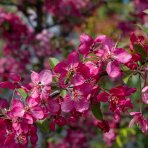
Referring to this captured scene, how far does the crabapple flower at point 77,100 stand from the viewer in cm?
144

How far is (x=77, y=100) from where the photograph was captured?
143 cm

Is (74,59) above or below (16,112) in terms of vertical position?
above

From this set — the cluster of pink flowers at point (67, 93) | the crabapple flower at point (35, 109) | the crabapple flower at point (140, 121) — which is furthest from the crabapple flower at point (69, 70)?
the crabapple flower at point (140, 121)

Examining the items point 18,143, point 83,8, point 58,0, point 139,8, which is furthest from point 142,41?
point 83,8

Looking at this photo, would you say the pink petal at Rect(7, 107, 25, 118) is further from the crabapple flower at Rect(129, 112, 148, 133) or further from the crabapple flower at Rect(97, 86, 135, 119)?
the crabapple flower at Rect(129, 112, 148, 133)

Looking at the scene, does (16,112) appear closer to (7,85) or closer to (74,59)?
(7,85)

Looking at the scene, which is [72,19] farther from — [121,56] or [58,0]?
[121,56]

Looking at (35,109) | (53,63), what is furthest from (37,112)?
(53,63)

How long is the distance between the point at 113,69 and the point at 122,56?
2.2 inches

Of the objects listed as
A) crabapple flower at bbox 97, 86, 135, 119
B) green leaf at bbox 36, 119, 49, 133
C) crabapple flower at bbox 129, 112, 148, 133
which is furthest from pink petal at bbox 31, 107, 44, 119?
crabapple flower at bbox 129, 112, 148, 133

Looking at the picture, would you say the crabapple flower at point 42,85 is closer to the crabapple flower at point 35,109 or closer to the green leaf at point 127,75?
the crabapple flower at point 35,109

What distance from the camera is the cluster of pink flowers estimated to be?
142 cm

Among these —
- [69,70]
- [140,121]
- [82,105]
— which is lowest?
[140,121]

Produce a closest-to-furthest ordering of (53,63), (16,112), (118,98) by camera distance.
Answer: (16,112) < (118,98) < (53,63)
